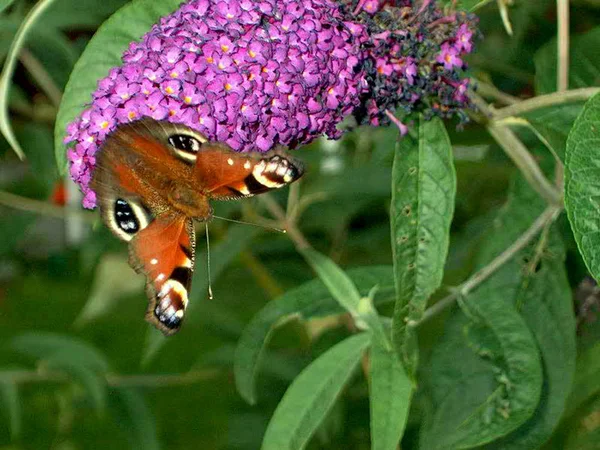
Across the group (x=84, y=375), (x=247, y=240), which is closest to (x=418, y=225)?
(x=247, y=240)

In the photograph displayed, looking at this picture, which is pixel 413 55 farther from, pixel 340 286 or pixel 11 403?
pixel 11 403

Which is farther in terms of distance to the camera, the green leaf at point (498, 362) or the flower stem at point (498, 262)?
the flower stem at point (498, 262)

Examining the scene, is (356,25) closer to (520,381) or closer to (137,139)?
(137,139)

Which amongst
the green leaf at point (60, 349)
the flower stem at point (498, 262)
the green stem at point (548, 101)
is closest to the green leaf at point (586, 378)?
the flower stem at point (498, 262)

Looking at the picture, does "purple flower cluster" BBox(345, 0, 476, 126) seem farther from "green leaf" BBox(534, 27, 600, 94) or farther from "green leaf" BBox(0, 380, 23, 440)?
"green leaf" BBox(0, 380, 23, 440)

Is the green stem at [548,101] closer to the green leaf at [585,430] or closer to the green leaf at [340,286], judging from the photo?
the green leaf at [340,286]

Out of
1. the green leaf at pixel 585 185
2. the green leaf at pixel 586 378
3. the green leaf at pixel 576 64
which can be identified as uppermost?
the green leaf at pixel 576 64
